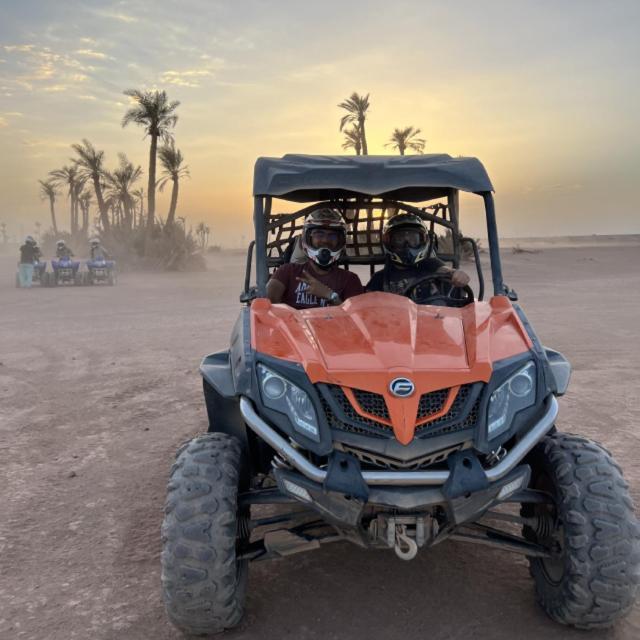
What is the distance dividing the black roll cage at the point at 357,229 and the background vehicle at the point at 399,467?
0.74 m

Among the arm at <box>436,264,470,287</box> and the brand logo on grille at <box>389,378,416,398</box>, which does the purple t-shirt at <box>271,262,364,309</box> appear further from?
the brand logo on grille at <box>389,378,416,398</box>

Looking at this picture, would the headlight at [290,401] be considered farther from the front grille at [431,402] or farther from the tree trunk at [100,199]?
the tree trunk at [100,199]

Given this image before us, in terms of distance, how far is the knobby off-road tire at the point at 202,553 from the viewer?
2.85 meters

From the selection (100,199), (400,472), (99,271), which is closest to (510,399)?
(400,472)

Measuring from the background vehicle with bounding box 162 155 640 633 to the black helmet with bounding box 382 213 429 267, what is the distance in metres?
1.37

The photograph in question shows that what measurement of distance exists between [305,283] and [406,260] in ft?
2.41

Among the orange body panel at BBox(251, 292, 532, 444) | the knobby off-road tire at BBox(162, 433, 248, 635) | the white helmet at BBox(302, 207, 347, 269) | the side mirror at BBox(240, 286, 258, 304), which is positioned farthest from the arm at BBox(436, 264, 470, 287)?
the knobby off-road tire at BBox(162, 433, 248, 635)

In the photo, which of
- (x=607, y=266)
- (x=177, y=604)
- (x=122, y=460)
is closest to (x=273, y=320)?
(x=177, y=604)

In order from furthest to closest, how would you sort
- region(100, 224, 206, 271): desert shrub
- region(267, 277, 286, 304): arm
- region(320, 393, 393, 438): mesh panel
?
region(100, 224, 206, 271): desert shrub, region(267, 277, 286, 304): arm, region(320, 393, 393, 438): mesh panel

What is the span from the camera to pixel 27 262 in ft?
83.7

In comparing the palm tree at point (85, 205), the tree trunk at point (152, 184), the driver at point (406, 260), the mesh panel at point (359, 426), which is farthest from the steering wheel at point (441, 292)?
the palm tree at point (85, 205)

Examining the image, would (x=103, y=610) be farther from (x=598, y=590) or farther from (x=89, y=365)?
(x=89, y=365)

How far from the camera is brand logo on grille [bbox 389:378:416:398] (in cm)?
282

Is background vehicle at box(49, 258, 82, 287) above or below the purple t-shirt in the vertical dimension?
below
